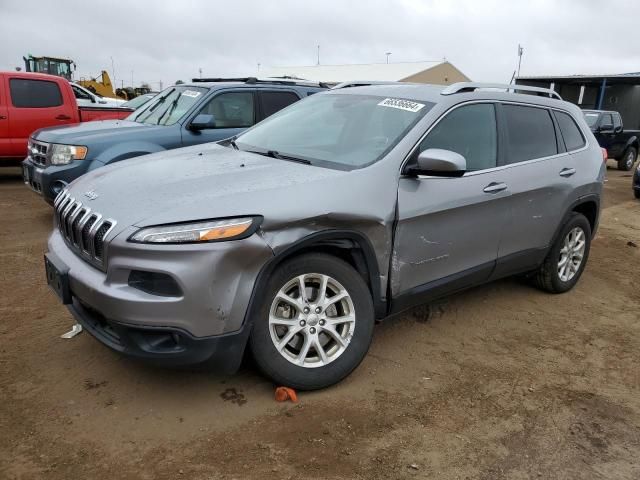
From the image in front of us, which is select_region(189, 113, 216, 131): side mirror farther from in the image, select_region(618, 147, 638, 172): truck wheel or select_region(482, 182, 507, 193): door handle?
select_region(618, 147, 638, 172): truck wheel

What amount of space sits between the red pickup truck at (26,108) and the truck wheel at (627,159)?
15.5 m

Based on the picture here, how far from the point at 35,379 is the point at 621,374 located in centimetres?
367

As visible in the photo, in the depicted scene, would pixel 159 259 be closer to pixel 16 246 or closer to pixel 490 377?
pixel 490 377

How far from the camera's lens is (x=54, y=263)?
10.1ft

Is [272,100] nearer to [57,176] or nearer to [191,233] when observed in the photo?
[57,176]

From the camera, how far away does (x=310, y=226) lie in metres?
2.89

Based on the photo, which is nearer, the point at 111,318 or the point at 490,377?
→ the point at 111,318

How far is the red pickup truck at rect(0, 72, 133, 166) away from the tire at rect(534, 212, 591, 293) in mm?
8330

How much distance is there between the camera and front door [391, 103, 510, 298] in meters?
3.36

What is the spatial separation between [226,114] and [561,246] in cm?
431

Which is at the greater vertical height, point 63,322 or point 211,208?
point 211,208

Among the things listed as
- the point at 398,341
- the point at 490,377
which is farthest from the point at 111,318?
the point at 490,377

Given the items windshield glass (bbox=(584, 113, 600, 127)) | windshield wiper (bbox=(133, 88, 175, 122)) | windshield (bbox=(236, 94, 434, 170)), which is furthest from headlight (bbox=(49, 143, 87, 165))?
windshield glass (bbox=(584, 113, 600, 127))

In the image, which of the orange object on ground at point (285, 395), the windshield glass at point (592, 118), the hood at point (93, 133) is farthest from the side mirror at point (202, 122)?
the windshield glass at point (592, 118)
